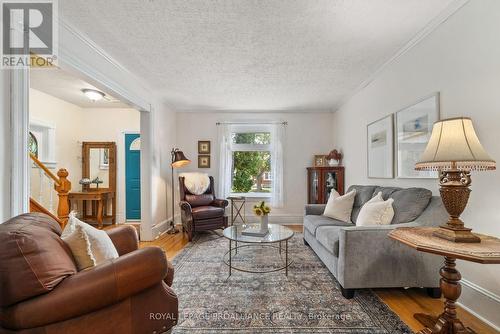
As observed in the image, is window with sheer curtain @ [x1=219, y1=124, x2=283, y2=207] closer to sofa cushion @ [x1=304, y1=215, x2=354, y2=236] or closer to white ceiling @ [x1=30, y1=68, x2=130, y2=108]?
sofa cushion @ [x1=304, y1=215, x2=354, y2=236]

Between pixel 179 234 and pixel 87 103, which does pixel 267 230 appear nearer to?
pixel 179 234

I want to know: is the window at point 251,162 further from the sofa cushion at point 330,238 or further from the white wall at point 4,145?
the white wall at point 4,145

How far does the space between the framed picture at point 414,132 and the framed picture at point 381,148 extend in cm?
12

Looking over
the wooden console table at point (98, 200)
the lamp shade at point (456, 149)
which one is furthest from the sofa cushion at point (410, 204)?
the wooden console table at point (98, 200)

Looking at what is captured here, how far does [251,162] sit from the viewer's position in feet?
17.1

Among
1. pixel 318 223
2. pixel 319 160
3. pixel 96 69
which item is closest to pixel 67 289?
pixel 96 69

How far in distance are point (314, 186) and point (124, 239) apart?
11.8 ft

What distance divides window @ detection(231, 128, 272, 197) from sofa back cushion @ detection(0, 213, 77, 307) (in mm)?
4114

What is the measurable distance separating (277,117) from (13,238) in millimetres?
4565

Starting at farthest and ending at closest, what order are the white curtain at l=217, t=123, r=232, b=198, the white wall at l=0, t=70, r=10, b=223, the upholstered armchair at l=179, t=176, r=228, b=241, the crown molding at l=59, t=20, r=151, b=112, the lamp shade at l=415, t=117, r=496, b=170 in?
the white curtain at l=217, t=123, r=232, b=198 → the upholstered armchair at l=179, t=176, r=228, b=241 → the crown molding at l=59, t=20, r=151, b=112 → the white wall at l=0, t=70, r=10, b=223 → the lamp shade at l=415, t=117, r=496, b=170

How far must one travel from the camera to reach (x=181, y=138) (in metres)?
5.09

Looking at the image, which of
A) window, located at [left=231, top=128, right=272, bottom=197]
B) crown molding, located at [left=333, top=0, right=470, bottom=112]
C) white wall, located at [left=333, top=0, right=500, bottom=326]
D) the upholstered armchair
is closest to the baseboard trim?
white wall, located at [left=333, top=0, right=500, bottom=326]

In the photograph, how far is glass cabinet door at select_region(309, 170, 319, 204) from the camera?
4492 millimetres

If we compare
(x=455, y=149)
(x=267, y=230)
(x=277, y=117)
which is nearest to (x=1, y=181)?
(x=267, y=230)
